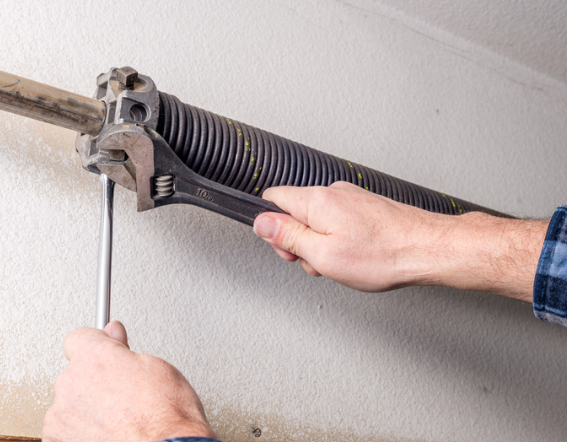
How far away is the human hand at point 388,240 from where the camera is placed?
597 mm

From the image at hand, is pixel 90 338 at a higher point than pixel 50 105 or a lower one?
lower

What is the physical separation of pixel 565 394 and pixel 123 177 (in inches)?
34.0

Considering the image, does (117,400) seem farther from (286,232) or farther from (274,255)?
(274,255)

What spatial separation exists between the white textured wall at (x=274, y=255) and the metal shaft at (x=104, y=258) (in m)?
0.09

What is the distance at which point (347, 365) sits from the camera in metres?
0.80

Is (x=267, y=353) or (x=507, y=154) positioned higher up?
(x=507, y=154)

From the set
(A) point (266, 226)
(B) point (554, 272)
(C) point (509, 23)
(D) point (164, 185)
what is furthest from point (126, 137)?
(C) point (509, 23)

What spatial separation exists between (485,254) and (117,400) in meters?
0.39

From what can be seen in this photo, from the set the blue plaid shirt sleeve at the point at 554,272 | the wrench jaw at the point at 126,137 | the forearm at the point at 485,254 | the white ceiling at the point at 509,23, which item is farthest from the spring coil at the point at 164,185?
the white ceiling at the point at 509,23

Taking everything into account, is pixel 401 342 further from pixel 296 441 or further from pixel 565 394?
pixel 565 394

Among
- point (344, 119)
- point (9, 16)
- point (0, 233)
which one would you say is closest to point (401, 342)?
point (344, 119)

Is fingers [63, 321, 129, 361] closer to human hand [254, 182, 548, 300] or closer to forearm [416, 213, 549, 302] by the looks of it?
human hand [254, 182, 548, 300]

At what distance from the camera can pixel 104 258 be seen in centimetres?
57

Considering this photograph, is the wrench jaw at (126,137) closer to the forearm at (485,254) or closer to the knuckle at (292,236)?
the knuckle at (292,236)
